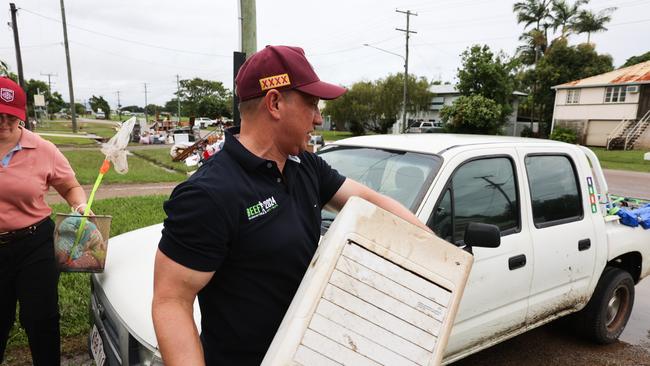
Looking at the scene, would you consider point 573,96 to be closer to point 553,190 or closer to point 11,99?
point 553,190

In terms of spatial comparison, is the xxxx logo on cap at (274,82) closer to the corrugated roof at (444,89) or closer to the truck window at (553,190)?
the truck window at (553,190)

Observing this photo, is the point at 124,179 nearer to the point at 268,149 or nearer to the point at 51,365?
the point at 51,365

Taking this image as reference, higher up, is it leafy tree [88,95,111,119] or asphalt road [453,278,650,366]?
leafy tree [88,95,111,119]

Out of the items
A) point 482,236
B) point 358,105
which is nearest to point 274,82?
point 482,236

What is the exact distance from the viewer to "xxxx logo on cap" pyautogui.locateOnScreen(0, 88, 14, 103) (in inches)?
89.2

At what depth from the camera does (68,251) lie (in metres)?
2.45

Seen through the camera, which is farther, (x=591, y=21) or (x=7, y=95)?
(x=591, y=21)

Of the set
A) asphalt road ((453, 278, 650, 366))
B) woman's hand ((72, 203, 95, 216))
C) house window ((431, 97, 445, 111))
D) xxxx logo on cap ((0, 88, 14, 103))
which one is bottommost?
asphalt road ((453, 278, 650, 366))

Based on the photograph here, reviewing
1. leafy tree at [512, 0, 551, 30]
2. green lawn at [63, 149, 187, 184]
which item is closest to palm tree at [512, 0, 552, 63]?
leafy tree at [512, 0, 551, 30]

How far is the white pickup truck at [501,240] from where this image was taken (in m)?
2.34

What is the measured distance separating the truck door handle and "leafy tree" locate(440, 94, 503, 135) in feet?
101

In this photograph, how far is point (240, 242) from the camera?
120 cm

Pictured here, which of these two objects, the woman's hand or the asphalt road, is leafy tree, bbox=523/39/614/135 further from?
the woman's hand

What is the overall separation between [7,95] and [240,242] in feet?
6.39
